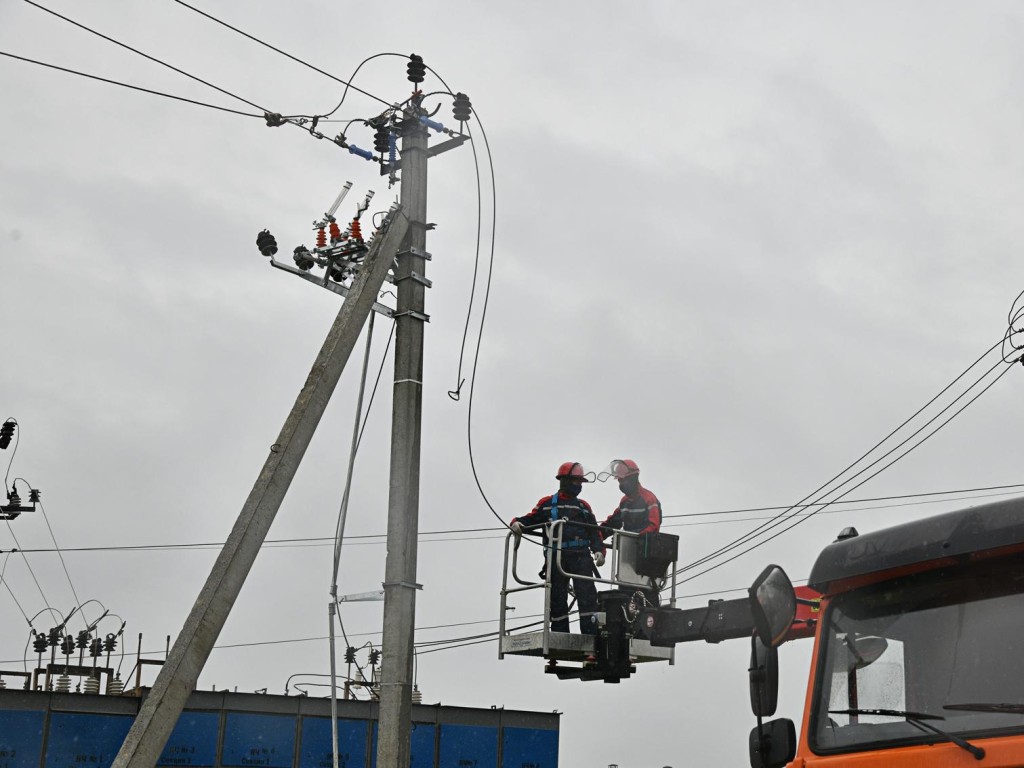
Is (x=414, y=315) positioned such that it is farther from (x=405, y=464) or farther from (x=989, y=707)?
(x=989, y=707)

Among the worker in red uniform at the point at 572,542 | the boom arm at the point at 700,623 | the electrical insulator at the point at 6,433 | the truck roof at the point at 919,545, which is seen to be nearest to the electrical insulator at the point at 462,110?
the worker in red uniform at the point at 572,542

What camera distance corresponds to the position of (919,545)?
5.43 m

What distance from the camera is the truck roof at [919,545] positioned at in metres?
5.15

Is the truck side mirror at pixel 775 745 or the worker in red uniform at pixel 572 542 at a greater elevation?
the worker in red uniform at pixel 572 542

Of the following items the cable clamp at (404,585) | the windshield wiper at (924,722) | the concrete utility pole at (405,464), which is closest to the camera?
the windshield wiper at (924,722)

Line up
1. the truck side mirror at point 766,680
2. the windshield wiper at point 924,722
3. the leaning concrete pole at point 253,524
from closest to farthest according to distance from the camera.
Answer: the windshield wiper at point 924,722, the truck side mirror at point 766,680, the leaning concrete pole at point 253,524

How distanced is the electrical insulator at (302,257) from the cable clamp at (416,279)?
0.91 metres

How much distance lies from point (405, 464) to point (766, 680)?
19.9 feet

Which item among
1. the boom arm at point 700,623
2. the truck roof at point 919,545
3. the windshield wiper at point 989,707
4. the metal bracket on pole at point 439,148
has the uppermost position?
the metal bracket on pole at point 439,148

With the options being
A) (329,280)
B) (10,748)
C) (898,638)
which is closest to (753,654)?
(898,638)

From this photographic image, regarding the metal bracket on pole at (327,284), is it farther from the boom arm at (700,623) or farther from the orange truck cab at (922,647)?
the orange truck cab at (922,647)

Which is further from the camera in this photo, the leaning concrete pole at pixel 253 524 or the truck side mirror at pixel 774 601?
the leaning concrete pole at pixel 253 524

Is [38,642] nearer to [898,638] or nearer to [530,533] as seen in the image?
[530,533]

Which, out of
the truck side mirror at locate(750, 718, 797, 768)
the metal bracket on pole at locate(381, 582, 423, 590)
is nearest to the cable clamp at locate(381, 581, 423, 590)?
the metal bracket on pole at locate(381, 582, 423, 590)
